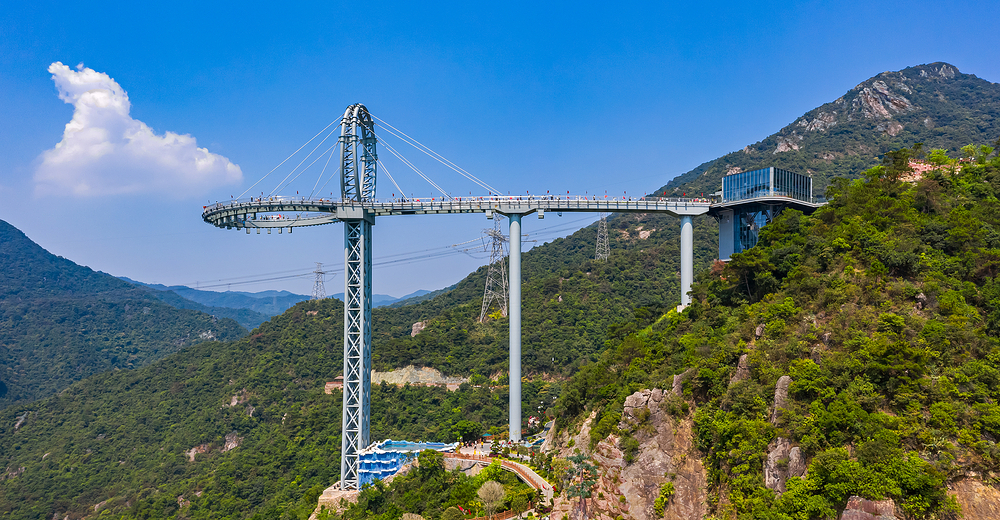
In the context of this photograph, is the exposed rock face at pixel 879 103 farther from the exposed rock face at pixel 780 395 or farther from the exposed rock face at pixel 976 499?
the exposed rock face at pixel 976 499

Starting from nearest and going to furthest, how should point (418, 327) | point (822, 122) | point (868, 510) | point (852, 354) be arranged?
point (868, 510) → point (852, 354) → point (418, 327) → point (822, 122)

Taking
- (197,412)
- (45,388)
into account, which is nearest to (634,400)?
(197,412)

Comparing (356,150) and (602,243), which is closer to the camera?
(356,150)

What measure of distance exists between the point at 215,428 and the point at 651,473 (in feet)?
166

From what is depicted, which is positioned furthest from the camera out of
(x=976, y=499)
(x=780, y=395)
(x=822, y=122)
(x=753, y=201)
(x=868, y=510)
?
(x=822, y=122)

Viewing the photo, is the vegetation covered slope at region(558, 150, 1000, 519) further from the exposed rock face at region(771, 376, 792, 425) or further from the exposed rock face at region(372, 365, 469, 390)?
the exposed rock face at region(372, 365, 469, 390)

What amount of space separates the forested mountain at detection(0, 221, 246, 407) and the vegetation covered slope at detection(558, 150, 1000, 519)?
4090 inches

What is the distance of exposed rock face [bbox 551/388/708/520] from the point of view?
870 inches

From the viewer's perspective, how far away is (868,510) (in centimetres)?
1684

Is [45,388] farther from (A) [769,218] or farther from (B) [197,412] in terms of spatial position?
(A) [769,218]

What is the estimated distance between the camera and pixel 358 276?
3175 cm

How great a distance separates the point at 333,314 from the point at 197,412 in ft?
61.0

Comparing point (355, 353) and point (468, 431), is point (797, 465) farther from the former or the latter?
point (355, 353)

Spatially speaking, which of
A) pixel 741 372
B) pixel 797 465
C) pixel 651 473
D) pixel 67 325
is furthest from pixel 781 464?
pixel 67 325
